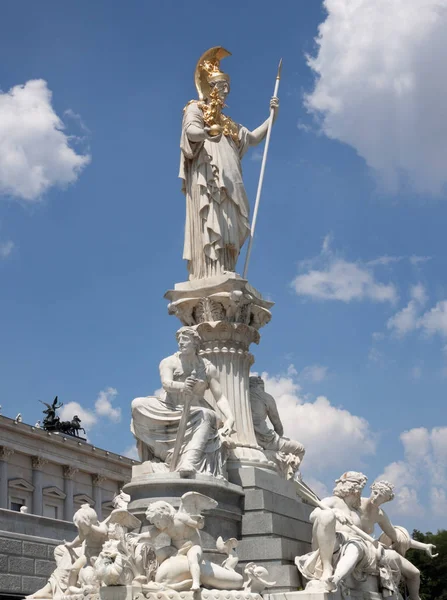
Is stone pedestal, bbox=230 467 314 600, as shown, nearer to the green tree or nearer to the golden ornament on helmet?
the golden ornament on helmet

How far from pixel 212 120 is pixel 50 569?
838 centimetres

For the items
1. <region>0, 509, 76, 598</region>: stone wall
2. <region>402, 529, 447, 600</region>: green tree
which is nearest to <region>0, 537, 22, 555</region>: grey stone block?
<region>0, 509, 76, 598</region>: stone wall

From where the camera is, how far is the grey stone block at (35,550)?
15555 mm

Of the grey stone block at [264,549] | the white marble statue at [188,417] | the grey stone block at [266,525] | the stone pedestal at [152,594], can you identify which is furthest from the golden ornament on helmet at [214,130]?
the stone pedestal at [152,594]

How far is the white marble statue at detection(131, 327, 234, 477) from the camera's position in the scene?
500 inches

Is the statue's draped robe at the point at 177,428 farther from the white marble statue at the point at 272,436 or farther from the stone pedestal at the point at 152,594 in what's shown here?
the stone pedestal at the point at 152,594

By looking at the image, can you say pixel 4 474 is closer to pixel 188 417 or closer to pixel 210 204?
pixel 210 204

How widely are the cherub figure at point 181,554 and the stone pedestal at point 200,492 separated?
3.36 ft

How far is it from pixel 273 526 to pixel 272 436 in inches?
92.9

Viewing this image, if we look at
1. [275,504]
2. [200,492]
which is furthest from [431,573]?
[200,492]

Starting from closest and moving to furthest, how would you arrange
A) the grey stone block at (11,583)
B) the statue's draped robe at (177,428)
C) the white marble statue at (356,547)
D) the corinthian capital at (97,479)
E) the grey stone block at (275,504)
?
1. the white marble statue at (356,547)
2. the statue's draped robe at (177,428)
3. the grey stone block at (275,504)
4. the grey stone block at (11,583)
5. the corinthian capital at (97,479)

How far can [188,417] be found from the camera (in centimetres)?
1276

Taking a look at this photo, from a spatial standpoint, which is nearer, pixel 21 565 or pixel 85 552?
pixel 85 552

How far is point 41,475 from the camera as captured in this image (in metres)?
50.7
